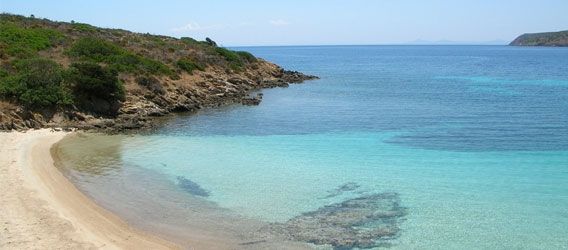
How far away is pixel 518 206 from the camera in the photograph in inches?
765

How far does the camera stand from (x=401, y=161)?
27.1 metres

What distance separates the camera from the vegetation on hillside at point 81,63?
121ft

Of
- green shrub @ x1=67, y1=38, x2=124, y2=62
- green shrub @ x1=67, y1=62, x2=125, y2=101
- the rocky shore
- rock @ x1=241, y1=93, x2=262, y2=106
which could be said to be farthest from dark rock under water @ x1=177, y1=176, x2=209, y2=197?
green shrub @ x1=67, y1=38, x2=124, y2=62

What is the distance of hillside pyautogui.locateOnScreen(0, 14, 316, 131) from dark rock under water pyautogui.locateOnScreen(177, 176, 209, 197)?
48.2ft

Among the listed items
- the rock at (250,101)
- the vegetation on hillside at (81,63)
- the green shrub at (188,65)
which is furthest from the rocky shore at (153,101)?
the green shrub at (188,65)

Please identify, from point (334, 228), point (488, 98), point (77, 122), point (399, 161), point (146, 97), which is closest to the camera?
point (334, 228)

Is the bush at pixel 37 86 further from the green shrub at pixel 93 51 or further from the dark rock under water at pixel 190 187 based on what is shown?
the dark rock under water at pixel 190 187

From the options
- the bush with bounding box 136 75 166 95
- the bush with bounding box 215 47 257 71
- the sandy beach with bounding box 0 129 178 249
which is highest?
the bush with bounding box 215 47 257 71

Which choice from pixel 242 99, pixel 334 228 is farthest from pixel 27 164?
pixel 242 99

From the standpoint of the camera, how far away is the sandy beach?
1540 centimetres

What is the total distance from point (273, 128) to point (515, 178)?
61.2 feet

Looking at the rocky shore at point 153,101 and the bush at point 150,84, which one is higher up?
the bush at point 150,84

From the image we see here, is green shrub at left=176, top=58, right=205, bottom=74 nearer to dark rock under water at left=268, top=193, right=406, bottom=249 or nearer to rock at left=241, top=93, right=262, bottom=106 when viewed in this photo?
rock at left=241, top=93, right=262, bottom=106

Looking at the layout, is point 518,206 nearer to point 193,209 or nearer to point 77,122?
point 193,209
